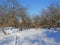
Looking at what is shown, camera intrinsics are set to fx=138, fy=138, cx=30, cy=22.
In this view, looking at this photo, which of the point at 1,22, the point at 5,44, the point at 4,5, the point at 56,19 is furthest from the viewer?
the point at 56,19

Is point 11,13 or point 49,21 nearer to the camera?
point 11,13

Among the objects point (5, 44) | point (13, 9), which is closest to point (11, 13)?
point (13, 9)

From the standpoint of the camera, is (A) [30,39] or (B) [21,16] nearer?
(A) [30,39]

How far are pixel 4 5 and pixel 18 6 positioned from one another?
1.70 metres

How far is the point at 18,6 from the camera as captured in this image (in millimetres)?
16953

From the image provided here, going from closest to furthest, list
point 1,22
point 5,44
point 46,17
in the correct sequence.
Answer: point 5,44
point 1,22
point 46,17

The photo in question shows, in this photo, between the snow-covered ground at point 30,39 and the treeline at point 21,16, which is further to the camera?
the treeline at point 21,16

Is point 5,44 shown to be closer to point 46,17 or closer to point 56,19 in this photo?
point 56,19

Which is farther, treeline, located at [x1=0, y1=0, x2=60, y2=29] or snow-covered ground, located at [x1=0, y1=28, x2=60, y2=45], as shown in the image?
treeline, located at [x1=0, y1=0, x2=60, y2=29]

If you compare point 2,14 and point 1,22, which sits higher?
point 2,14

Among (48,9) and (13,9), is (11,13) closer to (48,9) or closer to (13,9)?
(13,9)

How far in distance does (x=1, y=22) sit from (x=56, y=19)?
20.0 meters

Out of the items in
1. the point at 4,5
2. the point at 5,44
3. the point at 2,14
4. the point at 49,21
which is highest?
the point at 4,5

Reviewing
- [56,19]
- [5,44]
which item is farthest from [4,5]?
[56,19]
